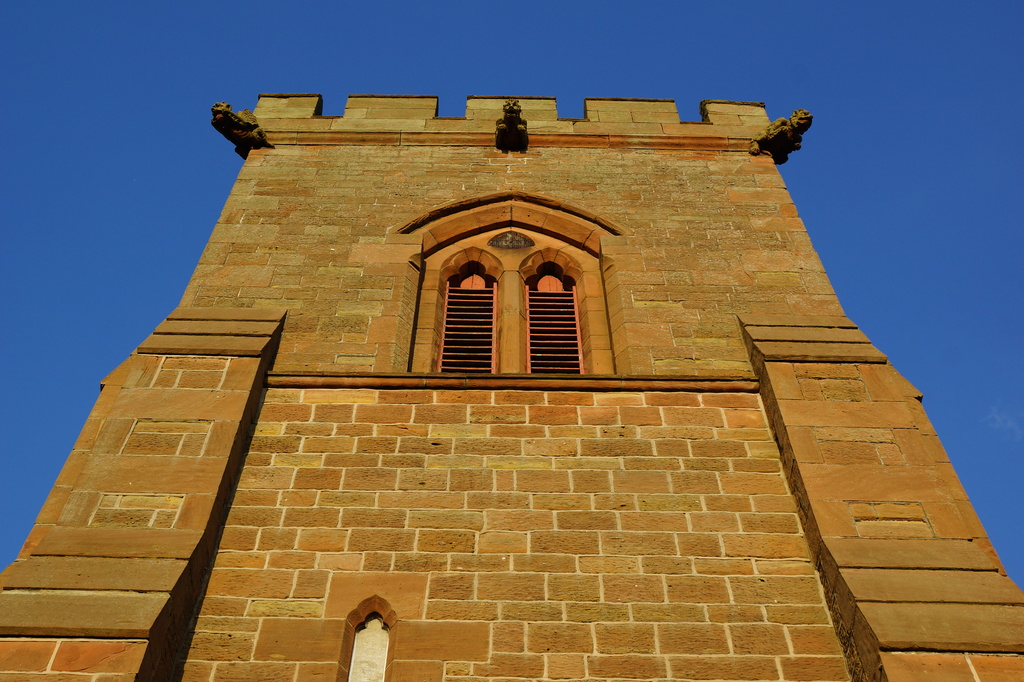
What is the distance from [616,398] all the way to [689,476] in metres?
0.94

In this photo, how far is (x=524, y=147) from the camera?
11.4 metres

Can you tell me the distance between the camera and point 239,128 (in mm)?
11117

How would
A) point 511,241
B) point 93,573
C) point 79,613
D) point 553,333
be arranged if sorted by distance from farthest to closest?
1. point 511,241
2. point 553,333
3. point 93,573
4. point 79,613

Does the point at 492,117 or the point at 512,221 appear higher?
the point at 492,117

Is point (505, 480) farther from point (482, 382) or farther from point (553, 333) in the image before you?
point (553, 333)

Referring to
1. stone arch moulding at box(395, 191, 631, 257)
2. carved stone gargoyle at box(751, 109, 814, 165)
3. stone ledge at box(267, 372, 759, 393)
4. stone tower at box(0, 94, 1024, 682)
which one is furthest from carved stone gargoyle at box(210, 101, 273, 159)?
carved stone gargoyle at box(751, 109, 814, 165)

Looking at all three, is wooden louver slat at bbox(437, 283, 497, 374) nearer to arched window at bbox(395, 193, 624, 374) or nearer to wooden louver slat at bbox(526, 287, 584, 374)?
arched window at bbox(395, 193, 624, 374)

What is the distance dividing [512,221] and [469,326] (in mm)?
1756

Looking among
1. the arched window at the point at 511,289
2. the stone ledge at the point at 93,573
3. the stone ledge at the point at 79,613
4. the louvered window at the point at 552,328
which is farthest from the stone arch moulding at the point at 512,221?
the stone ledge at the point at 79,613

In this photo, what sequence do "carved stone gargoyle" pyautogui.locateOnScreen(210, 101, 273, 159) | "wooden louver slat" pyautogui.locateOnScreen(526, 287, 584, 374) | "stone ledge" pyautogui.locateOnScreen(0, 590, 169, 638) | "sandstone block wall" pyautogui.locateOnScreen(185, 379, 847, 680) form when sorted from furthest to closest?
"carved stone gargoyle" pyautogui.locateOnScreen(210, 101, 273, 159) → "wooden louver slat" pyautogui.locateOnScreen(526, 287, 584, 374) → "sandstone block wall" pyautogui.locateOnScreen(185, 379, 847, 680) → "stone ledge" pyautogui.locateOnScreen(0, 590, 169, 638)

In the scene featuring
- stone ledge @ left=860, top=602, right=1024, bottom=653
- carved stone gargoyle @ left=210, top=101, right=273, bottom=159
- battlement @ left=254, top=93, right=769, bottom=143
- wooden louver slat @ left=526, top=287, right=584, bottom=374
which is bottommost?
stone ledge @ left=860, top=602, right=1024, bottom=653

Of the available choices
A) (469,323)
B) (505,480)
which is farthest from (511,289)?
(505,480)

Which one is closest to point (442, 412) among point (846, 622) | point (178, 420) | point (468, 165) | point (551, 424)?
point (551, 424)

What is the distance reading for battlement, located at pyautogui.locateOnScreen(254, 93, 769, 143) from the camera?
38.2 feet
